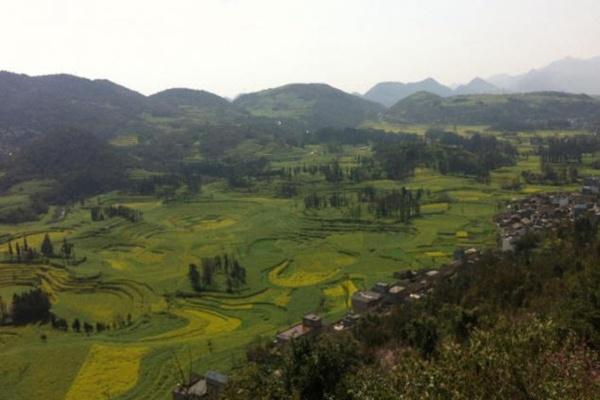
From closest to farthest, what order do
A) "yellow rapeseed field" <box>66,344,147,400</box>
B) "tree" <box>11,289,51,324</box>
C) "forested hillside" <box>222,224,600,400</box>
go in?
"forested hillside" <box>222,224,600,400</box>
"yellow rapeseed field" <box>66,344,147,400</box>
"tree" <box>11,289,51,324</box>

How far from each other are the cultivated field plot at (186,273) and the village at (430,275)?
3.26 metres

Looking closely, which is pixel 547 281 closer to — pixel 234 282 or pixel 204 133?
pixel 234 282

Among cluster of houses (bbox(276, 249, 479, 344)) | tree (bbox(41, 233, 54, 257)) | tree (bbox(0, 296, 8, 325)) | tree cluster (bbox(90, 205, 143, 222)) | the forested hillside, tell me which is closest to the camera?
the forested hillside

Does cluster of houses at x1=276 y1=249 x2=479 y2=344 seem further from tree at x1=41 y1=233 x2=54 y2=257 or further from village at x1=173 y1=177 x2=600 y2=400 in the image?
tree at x1=41 y1=233 x2=54 y2=257

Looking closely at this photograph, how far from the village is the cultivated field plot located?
3259 mm

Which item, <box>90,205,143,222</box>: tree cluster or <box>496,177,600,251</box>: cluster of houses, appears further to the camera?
<box>90,205,143,222</box>: tree cluster

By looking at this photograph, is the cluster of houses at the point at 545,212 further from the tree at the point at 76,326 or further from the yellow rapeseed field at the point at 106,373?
the tree at the point at 76,326

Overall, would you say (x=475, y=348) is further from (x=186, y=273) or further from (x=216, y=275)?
(x=186, y=273)

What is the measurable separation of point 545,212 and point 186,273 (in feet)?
169

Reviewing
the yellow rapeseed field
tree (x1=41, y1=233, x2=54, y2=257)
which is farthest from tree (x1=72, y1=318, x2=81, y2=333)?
tree (x1=41, y1=233, x2=54, y2=257)

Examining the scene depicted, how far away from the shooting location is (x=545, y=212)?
249ft

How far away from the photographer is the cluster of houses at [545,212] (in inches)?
2539

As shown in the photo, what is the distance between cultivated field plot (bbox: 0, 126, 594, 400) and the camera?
1630 inches

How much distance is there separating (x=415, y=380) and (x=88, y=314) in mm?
45965
